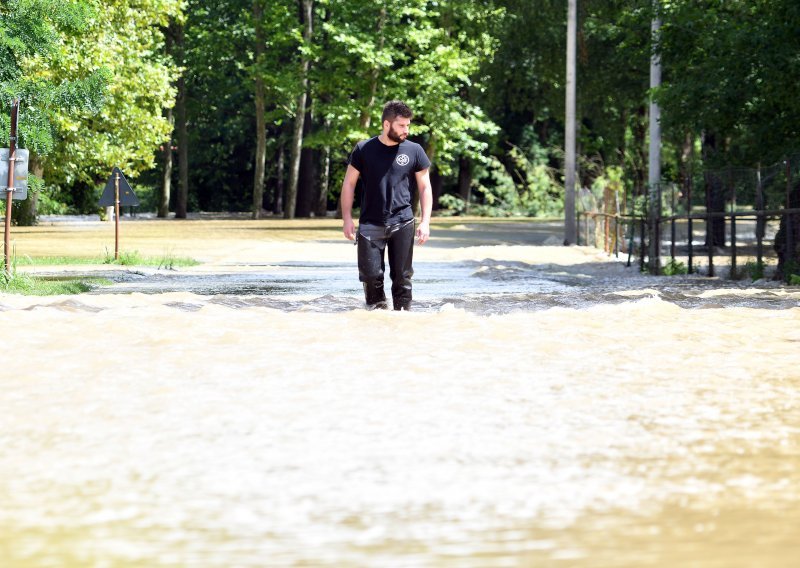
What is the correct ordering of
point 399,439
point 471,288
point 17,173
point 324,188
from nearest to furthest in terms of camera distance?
point 399,439 < point 17,173 < point 471,288 < point 324,188

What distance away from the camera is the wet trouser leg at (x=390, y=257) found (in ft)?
48.7

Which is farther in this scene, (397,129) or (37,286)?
(37,286)

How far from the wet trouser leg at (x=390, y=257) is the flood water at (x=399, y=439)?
37cm

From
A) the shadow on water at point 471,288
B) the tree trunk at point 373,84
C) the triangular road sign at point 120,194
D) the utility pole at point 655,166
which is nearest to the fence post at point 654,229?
the utility pole at point 655,166

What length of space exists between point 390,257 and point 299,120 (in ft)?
191

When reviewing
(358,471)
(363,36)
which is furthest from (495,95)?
(358,471)

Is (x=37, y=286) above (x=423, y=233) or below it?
below

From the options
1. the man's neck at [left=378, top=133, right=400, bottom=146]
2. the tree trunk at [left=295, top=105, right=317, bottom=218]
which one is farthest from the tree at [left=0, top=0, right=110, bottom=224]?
the tree trunk at [left=295, top=105, right=317, bottom=218]

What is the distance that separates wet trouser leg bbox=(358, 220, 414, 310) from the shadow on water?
1.26 metres

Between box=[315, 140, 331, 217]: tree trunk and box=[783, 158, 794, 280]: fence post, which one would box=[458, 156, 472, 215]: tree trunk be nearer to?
box=[315, 140, 331, 217]: tree trunk

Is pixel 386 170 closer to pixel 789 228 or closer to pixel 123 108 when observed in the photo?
pixel 789 228

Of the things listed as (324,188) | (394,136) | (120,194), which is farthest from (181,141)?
(394,136)

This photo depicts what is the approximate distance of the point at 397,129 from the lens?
14391 mm

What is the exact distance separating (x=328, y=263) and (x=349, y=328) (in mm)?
17259
